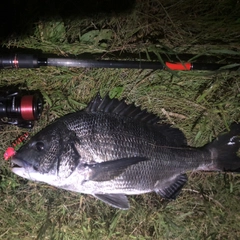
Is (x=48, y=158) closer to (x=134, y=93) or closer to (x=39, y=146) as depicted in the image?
(x=39, y=146)

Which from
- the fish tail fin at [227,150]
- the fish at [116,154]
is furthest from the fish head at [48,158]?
the fish tail fin at [227,150]

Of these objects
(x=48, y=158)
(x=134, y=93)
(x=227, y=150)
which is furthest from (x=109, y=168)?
(x=227, y=150)

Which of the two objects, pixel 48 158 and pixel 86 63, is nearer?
pixel 48 158

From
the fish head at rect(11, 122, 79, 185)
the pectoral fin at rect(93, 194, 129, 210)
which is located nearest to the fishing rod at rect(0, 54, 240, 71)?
the fish head at rect(11, 122, 79, 185)

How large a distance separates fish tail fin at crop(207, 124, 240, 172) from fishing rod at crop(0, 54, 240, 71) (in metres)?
0.61

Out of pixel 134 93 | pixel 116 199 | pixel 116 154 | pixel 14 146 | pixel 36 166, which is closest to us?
pixel 36 166

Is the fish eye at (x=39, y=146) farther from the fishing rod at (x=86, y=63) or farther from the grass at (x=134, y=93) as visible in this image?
the fishing rod at (x=86, y=63)

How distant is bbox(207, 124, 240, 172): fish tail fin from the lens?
261 centimetres

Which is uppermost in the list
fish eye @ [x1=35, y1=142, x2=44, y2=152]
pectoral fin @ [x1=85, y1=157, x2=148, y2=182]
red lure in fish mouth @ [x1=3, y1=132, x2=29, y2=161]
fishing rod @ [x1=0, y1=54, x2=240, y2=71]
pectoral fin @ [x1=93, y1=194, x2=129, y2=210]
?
fishing rod @ [x1=0, y1=54, x2=240, y2=71]

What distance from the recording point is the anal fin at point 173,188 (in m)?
2.61

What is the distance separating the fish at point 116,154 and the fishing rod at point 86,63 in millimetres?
292

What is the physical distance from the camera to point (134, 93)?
2732 mm

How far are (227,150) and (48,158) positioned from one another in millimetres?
1558

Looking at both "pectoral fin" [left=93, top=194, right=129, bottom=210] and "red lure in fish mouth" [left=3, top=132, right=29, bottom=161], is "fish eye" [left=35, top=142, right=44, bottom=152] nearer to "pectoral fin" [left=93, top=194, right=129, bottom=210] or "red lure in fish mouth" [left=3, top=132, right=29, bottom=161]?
"red lure in fish mouth" [left=3, top=132, right=29, bottom=161]
